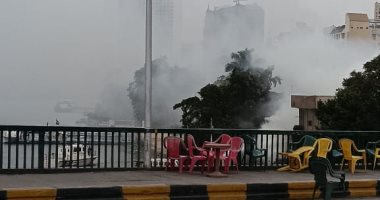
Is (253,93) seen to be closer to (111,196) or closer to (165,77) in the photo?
(165,77)

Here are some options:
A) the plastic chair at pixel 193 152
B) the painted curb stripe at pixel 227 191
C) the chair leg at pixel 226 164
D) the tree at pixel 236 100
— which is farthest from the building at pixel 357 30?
the painted curb stripe at pixel 227 191

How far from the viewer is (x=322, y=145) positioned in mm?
13367

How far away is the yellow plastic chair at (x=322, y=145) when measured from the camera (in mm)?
13336

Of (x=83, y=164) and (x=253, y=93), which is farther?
(x=253, y=93)

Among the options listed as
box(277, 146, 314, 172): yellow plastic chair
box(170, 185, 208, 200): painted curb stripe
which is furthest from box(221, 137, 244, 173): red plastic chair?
box(170, 185, 208, 200): painted curb stripe

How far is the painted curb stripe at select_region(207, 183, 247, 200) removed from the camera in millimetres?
10250

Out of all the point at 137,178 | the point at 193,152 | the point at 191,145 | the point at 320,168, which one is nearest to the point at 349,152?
the point at 193,152

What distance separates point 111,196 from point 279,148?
553 centimetres

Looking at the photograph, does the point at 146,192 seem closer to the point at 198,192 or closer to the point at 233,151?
the point at 198,192

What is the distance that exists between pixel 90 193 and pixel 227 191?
2.51 m

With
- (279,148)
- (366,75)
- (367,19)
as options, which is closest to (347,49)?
(367,19)

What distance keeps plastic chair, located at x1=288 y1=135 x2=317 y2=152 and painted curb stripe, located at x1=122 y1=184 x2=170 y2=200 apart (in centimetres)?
491

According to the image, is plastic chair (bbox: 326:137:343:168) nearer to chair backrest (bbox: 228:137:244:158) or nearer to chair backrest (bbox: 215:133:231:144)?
chair backrest (bbox: 228:137:244:158)

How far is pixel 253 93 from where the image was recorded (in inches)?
2707
